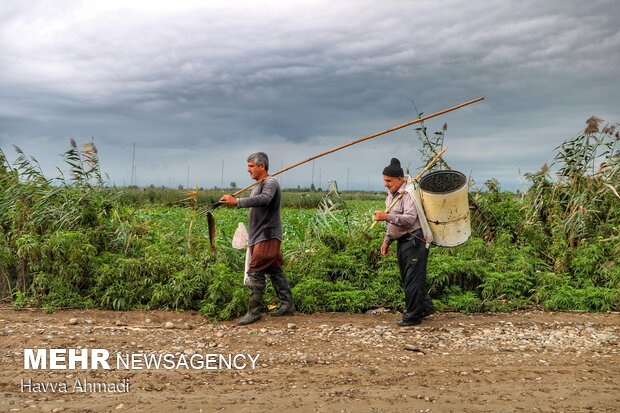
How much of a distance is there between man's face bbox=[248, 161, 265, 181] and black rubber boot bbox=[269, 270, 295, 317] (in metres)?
1.14

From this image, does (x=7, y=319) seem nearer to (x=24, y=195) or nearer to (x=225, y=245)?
(x=24, y=195)

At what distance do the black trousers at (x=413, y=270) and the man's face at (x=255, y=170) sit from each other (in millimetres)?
1674

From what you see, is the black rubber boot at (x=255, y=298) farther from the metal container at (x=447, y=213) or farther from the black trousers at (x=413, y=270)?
the metal container at (x=447, y=213)

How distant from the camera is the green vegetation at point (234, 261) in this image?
7.48m

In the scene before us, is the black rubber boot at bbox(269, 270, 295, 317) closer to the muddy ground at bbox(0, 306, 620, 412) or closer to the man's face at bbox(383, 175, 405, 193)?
the muddy ground at bbox(0, 306, 620, 412)

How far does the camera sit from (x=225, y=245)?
8516 mm

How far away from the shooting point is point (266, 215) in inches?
267

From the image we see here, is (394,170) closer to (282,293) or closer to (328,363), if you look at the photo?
(282,293)

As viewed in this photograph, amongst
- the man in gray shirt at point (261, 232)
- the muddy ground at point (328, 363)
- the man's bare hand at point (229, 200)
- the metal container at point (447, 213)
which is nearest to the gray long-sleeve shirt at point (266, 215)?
the man in gray shirt at point (261, 232)

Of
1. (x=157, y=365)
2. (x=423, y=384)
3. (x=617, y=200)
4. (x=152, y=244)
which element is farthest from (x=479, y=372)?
(x=617, y=200)

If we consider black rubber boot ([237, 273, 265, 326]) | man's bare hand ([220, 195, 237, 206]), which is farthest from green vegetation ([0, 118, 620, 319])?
man's bare hand ([220, 195, 237, 206])

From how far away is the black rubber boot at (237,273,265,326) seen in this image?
6.83 m

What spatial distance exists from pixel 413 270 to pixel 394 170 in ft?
3.55

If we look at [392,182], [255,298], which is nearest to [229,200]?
[255,298]
